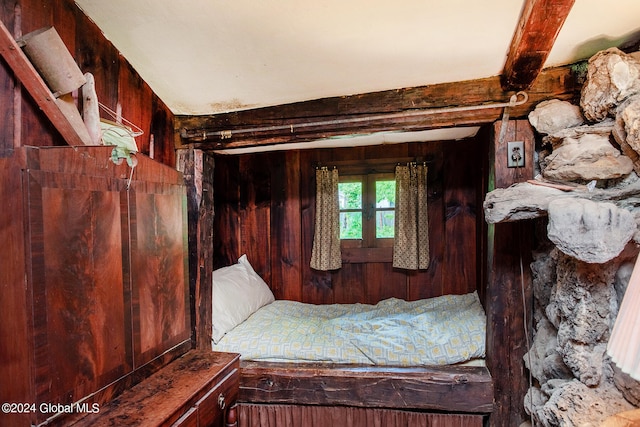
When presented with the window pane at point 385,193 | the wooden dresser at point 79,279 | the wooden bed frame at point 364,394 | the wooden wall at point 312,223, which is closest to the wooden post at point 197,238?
the wooden bed frame at point 364,394

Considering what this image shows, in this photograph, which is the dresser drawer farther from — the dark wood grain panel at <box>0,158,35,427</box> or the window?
the window

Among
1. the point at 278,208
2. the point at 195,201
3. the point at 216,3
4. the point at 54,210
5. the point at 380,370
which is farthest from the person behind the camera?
the point at 278,208

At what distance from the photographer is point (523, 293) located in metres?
1.65

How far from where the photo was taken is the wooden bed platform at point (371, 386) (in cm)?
172

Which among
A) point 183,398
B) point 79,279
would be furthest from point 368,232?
point 79,279

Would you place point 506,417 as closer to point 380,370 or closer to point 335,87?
point 380,370

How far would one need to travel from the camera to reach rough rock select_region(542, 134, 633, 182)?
124cm

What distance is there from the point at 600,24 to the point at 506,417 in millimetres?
1746

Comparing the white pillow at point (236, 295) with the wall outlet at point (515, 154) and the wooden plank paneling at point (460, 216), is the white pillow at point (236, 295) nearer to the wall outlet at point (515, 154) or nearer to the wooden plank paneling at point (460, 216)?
the wooden plank paneling at point (460, 216)

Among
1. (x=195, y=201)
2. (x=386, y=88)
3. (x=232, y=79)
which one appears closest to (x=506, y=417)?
(x=386, y=88)

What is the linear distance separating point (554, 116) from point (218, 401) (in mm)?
1865

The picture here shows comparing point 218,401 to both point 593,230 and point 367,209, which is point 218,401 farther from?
point 367,209

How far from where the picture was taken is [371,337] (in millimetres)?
1975

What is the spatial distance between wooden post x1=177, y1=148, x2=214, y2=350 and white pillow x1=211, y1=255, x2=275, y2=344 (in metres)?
0.13
